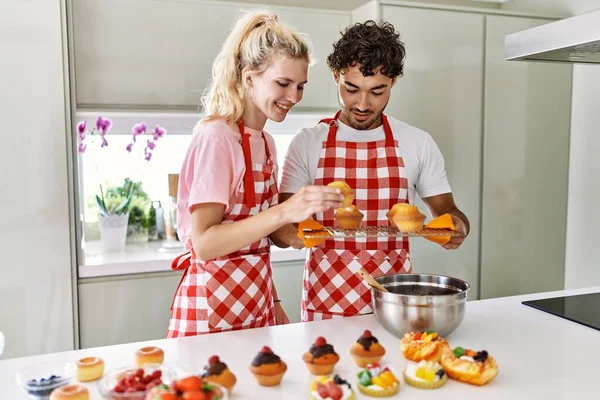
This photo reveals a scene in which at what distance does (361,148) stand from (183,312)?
74cm

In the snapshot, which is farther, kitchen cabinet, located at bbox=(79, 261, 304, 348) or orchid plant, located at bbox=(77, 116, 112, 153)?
orchid plant, located at bbox=(77, 116, 112, 153)

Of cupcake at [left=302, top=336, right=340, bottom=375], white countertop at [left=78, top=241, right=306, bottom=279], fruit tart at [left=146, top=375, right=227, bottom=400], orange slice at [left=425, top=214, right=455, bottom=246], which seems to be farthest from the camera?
white countertop at [left=78, top=241, right=306, bottom=279]

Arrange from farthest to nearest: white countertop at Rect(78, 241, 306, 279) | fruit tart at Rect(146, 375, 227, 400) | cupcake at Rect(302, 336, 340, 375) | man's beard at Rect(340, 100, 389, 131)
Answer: white countertop at Rect(78, 241, 306, 279), man's beard at Rect(340, 100, 389, 131), cupcake at Rect(302, 336, 340, 375), fruit tart at Rect(146, 375, 227, 400)

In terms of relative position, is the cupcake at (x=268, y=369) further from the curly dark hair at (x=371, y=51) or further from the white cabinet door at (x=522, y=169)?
the white cabinet door at (x=522, y=169)

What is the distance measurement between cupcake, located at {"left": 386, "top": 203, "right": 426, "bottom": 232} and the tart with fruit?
400 millimetres

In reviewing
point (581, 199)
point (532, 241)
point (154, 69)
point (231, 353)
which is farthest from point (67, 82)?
point (581, 199)

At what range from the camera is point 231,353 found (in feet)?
4.09

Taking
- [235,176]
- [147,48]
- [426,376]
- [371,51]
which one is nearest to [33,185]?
[147,48]

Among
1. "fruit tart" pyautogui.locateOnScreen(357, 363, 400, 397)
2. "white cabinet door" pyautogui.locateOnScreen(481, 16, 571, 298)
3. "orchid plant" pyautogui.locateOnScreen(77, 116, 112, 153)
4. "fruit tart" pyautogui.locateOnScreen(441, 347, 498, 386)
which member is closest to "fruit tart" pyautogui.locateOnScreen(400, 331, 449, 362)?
"fruit tart" pyautogui.locateOnScreen(441, 347, 498, 386)

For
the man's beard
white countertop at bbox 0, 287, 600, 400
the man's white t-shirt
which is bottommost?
white countertop at bbox 0, 287, 600, 400

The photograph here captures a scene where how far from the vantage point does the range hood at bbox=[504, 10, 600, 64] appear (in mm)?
1351

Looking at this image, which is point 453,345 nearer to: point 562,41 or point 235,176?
point 235,176

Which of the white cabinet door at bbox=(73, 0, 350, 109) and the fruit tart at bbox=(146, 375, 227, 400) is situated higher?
the white cabinet door at bbox=(73, 0, 350, 109)

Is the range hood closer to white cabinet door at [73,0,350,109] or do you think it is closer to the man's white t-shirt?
the man's white t-shirt
